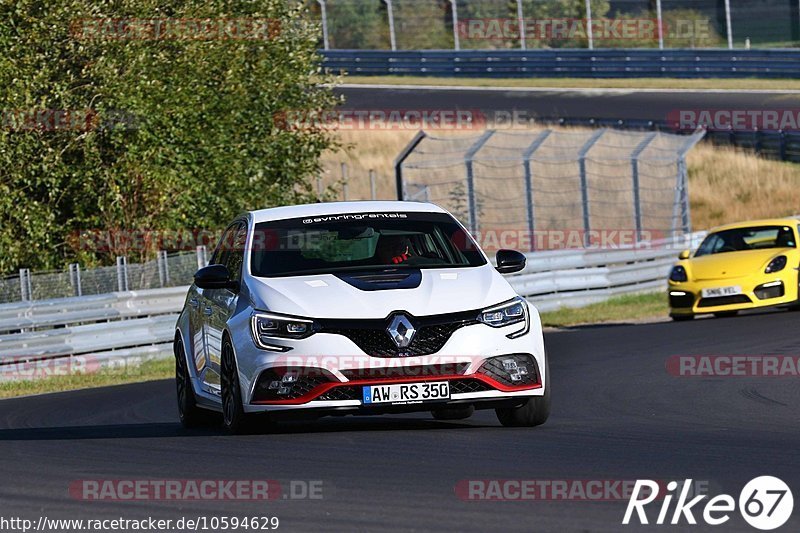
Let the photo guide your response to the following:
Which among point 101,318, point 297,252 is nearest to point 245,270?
point 297,252

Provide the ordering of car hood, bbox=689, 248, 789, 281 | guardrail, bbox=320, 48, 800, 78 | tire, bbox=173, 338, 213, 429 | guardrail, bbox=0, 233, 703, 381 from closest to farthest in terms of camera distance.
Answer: tire, bbox=173, 338, 213, 429 < guardrail, bbox=0, 233, 703, 381 < car hood, bbox=689, 248, 789, 281 < guardrail, bbox=320, 48, 800, 78

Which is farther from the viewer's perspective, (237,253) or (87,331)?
(87,331)

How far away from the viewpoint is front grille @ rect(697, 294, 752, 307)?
20.4 m

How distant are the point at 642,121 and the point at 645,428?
2844 cm

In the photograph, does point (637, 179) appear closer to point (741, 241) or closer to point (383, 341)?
point (741, 241)

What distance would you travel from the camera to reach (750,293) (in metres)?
20.3

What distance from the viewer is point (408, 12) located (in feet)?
169

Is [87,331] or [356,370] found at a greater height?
[356,370]

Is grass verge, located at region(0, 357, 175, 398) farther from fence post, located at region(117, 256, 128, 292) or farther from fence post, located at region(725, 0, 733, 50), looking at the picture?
fence post, located at region(725, 0, 733, 50)

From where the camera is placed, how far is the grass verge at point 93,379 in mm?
18156

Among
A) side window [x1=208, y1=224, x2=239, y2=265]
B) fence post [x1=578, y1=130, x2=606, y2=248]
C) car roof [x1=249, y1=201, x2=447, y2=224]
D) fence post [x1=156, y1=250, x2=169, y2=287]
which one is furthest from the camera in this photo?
fence post [x1=578, y1=130, x2=606, y2=248]

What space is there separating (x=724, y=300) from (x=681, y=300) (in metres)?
0.75

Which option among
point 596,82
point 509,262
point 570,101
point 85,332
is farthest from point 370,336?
point 596,82

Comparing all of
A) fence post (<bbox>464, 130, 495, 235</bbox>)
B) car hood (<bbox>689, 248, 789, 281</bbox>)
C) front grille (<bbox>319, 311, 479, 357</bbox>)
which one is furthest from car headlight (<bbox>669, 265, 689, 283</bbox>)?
front grille (<bbox>319, 311, 479, 357</bbox>)
